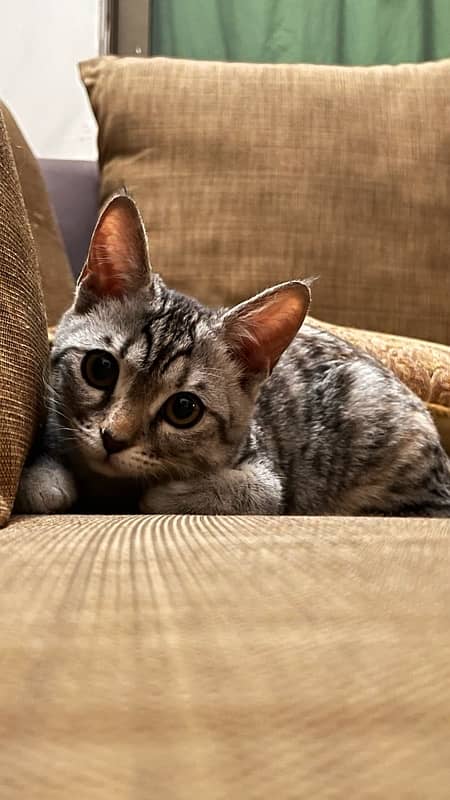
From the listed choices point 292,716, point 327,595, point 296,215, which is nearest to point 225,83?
point 296,215

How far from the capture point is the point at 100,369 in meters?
0.94

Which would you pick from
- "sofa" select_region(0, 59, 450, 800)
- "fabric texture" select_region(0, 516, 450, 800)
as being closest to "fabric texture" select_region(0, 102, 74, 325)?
"sofa" select_region(0, 59, 450, 800)

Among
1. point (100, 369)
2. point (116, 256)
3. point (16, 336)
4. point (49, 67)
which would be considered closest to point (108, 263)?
point (116, 256)

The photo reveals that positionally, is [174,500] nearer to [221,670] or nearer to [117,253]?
[117,253]

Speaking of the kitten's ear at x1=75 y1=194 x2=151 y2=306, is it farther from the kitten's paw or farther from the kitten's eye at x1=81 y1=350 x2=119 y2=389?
the kitten's paw

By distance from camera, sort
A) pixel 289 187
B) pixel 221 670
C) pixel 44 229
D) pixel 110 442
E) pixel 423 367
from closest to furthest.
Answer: pixel 221 670 → pixel 110 442 → pixel 423 367 → pixel 44 229 → pixel 289 187

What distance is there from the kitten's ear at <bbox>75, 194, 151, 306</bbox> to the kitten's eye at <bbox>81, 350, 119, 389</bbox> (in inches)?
4.1

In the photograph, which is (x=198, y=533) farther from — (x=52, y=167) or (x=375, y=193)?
(x=52, y=167)

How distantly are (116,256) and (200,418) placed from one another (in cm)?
22

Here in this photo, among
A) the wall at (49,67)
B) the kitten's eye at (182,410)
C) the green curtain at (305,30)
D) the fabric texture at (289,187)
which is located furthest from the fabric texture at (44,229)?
the green curtain at (305,30)

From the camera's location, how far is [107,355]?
3.10 feet

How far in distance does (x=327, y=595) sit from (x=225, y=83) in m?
1.55

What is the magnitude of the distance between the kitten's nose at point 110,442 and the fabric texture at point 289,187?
Result: 857mm

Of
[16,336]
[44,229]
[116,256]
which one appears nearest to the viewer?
[16,336]
